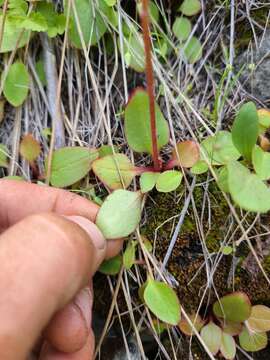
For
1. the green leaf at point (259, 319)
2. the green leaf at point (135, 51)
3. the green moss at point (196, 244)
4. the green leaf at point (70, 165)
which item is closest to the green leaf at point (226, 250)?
the green moss at point (196, 244)

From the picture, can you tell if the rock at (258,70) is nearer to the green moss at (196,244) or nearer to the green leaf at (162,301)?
the green moss at (196,244)

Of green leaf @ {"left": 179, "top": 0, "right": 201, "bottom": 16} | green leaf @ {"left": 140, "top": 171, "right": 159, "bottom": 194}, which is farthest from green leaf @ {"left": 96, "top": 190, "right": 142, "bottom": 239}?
green leaf @ {"left": 179, "top": 0, "right": 201, "bottom": 16}

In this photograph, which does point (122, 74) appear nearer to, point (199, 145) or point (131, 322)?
point (199, 145)

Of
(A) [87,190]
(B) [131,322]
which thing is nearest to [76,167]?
(A) [87,190]

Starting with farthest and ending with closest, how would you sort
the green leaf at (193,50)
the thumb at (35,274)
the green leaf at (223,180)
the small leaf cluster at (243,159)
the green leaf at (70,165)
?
the green leaf at (193,50)
the green leaf at (70,165)
the green leaf at (223,180)
the small leaf cluster at (243,159)
the thumb at (35,274)

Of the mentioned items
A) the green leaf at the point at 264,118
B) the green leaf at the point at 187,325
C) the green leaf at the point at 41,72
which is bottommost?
the green leaf at the point at 187,325

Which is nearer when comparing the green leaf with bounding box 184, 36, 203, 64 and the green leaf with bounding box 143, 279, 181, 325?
the green leaf with bounding box 143, 279, 181, 325

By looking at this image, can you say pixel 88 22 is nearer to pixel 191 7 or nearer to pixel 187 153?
pixel 191 7

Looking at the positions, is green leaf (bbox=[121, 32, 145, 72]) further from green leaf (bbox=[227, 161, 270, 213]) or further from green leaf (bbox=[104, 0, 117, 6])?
green leaf (bbox=[227, 161, 270, 213])
